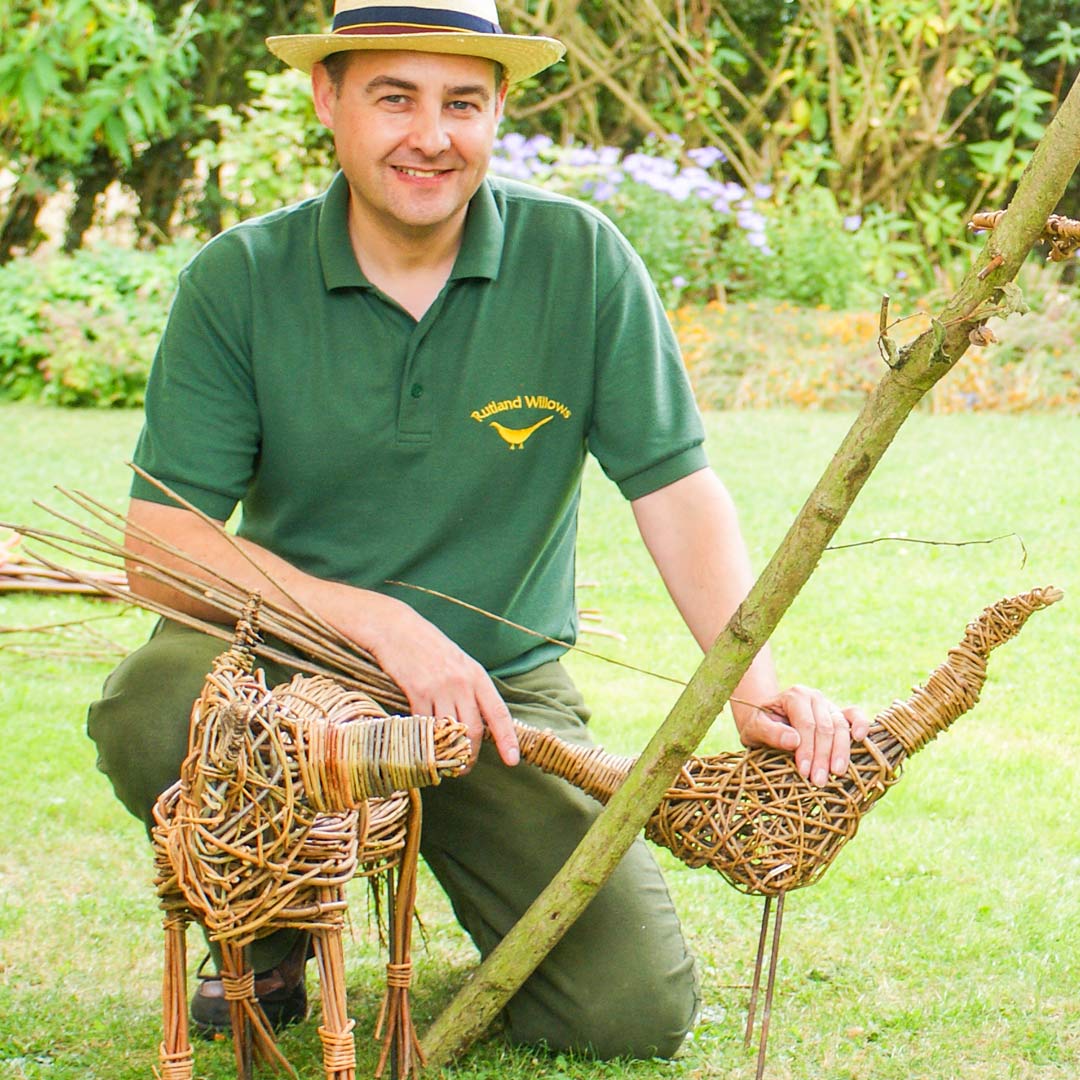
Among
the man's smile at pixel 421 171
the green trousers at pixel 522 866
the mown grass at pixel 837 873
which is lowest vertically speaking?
the mown grass at pixel 837 873

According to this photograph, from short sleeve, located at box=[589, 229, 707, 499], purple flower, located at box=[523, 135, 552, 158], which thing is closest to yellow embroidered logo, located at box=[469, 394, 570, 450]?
short sleeve, located at box=[589, 229, 707, 499]

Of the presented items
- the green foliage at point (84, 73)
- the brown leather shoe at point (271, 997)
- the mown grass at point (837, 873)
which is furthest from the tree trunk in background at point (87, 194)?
the brown leather shoe at point (271, 997)

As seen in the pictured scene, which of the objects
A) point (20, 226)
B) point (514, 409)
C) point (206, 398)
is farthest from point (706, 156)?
point (206, 398)

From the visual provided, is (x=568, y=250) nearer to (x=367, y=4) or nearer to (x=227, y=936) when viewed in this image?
(x=367, y=4)

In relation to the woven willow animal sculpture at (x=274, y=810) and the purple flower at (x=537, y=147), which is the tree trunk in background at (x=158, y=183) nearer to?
the purple flower at (x=537, y=147)

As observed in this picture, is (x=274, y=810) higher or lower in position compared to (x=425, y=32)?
lower

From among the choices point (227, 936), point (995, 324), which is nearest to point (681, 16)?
point (995, 324)

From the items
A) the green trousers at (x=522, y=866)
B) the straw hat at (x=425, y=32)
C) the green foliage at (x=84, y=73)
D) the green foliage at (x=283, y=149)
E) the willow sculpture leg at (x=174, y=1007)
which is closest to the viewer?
the willow sculpture leg at (x=174, y=1007)

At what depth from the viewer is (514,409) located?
2797 mm

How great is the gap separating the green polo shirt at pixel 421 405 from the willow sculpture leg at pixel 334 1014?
0.87 metres

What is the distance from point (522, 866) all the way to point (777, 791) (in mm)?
633

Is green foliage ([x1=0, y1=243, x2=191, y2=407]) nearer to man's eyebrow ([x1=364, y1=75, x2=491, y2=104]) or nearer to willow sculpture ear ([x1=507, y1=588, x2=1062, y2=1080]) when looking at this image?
man's eyebrow ([x1=364, y1=75, x2=491, y2=104])

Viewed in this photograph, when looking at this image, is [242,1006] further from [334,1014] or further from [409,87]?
[409,87]

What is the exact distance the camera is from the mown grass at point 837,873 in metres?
2.63
